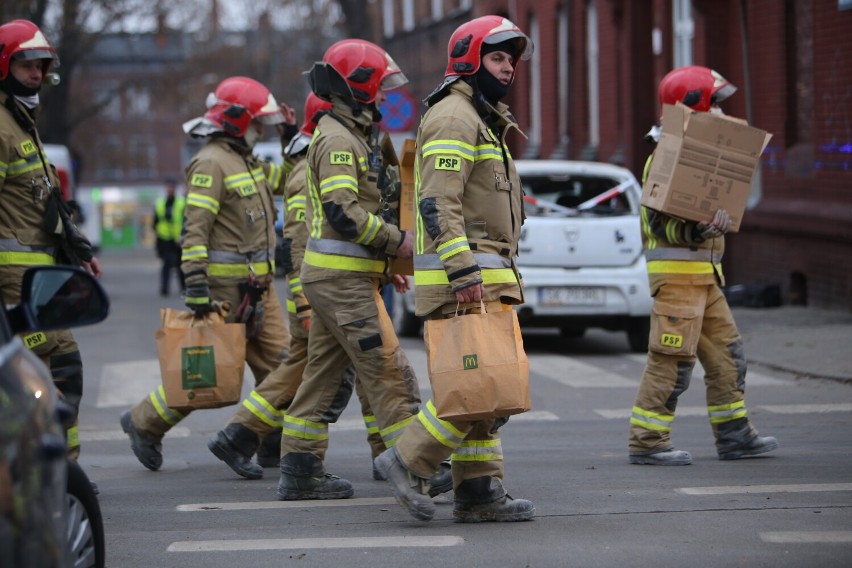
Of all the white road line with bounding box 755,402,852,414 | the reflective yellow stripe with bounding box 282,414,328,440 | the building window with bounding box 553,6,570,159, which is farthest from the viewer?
the building window with bounding box 553,6,570,159

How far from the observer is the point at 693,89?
799 centimetres

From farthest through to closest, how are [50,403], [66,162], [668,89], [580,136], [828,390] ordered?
[66,162] → [580,136] → [828,390] → [668,89] → [50,403]

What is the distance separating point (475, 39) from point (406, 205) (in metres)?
1.04

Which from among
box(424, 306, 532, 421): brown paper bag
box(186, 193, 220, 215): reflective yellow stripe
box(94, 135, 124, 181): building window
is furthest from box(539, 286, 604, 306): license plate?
box(94, 135, 124, 181): building window

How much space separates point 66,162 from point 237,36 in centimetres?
Answer: 2630

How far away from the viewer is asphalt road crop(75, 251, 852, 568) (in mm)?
5656

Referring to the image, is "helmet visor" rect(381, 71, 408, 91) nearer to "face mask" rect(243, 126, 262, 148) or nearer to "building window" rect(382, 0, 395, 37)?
"face mask" rect(243, 126, 262, 148)

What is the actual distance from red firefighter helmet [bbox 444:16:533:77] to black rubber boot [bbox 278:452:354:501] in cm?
189

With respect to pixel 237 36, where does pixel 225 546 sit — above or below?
below

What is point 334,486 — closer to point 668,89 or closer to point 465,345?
point 465,345

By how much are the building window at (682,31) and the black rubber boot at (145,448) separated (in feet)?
48.9

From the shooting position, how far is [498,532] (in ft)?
19.8

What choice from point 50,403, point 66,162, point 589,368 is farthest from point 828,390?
point 66,162

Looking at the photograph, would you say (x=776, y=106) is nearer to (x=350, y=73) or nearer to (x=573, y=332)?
(x=573, y=332)
